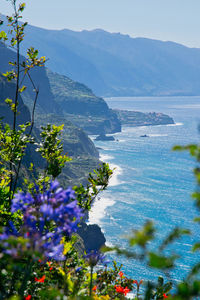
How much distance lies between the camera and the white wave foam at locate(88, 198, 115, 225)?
321 ft

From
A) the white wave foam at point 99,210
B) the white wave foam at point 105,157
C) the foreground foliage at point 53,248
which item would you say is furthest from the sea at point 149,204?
the foreground foliage at point 53,248

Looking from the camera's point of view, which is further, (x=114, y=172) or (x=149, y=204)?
(x=114, y=172)

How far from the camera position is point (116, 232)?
3455 inches

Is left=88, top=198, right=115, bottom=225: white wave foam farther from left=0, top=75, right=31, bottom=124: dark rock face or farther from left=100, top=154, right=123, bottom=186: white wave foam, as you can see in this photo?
left=0, top=75, right=31, bottom=124: dark rock face

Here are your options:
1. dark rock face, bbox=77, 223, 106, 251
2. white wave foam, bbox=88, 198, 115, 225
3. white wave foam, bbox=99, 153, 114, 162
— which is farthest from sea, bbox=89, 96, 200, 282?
dark rock face, bbox=77, 223, 106, 251

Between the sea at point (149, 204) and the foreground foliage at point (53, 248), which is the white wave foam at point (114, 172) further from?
the foreground foliage at point (53, 248)

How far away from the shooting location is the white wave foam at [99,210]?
9779 centimetres

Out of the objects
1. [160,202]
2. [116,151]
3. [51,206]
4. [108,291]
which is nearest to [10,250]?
[51,206]

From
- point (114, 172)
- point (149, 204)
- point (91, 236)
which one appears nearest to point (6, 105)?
point (114, 172)

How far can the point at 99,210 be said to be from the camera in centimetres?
10412

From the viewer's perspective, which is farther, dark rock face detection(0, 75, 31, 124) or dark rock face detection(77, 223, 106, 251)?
dark rock face detection(0, 75, 31, 124)

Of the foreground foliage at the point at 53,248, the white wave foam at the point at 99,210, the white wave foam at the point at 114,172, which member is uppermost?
the foreground foliage at the point at 53,248

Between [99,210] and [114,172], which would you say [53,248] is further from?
[114,172]

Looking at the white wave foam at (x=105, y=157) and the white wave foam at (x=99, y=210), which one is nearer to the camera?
the white wave foam at (x=99, y=210)
